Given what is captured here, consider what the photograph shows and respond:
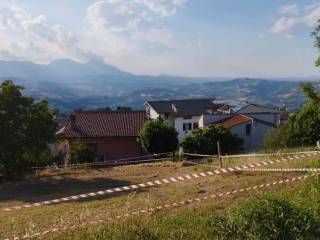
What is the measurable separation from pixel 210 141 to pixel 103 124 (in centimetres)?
2034

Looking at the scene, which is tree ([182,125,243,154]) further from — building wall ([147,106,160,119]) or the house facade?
building wall ([147,106,160,119])

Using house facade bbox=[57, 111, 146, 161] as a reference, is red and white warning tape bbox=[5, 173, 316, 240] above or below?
above

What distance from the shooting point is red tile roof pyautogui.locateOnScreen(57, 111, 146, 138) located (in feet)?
176

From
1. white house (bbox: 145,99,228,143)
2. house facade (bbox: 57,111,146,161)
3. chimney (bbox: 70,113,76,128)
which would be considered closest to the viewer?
house facade (bbox: 57,111,146,161)

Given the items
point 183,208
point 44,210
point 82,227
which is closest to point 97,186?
point 44,210

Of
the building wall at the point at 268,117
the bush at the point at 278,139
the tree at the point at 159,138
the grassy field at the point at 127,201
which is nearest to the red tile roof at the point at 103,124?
the tree at the point at 159,138

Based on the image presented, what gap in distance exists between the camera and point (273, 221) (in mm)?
6613

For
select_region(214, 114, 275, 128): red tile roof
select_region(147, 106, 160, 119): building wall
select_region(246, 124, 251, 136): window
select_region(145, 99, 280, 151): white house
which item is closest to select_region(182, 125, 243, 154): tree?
select_region(214, 114, 275, 128): red tile roof

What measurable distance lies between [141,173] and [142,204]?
12006 millimetres

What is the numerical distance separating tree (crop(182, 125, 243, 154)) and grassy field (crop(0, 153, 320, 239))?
12.3 meters

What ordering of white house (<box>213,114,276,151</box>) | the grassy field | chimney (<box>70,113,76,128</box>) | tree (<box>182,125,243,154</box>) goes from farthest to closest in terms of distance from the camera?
white house (<box>213,114,276,151</box>)
chimney (<box>70,113,76,128</box>)
tree (<box>182,125,243,154</box>)
the grassy field

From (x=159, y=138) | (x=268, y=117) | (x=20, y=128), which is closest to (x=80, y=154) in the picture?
(x=159, y=138)

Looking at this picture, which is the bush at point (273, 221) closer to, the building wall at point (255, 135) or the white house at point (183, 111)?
the building wall at point (255, 135)

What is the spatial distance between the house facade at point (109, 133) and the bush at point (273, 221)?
44.9 m
